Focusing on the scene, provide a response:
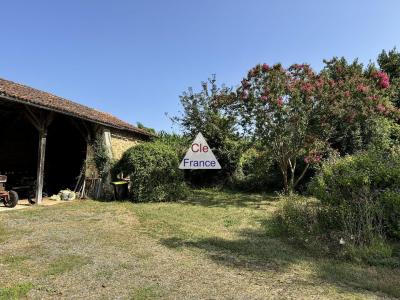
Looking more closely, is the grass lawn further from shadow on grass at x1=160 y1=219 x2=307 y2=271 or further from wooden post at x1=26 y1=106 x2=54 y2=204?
wooden post at x1=26 y1=106 x2=54 y2=204

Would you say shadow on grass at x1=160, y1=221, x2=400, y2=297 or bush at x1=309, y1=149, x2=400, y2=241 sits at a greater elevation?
bush at x1=309, y1=149, x2=400, y2=241

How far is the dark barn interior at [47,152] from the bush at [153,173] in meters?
3.45

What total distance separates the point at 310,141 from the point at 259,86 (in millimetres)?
2613

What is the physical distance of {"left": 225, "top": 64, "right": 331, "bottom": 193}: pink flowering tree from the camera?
12.1 metres

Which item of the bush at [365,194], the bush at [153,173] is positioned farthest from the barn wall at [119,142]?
the bush at [365,194]

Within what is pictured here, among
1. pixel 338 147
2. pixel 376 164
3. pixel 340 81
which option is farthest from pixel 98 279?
pixel 338 147

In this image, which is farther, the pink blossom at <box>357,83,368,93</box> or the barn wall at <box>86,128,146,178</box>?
the barn wall at <box>86,128,146,178</box>

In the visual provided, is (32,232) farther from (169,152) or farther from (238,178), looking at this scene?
(238,178)

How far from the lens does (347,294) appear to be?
4.24 meters

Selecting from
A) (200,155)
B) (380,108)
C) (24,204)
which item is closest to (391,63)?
(380,108)

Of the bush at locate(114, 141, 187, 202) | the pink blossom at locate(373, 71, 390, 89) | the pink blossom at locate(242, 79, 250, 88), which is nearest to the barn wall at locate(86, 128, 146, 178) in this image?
the bush at locate(114, 141, 187, 202)

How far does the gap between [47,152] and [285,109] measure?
10.8 m

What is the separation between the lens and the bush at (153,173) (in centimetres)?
1248

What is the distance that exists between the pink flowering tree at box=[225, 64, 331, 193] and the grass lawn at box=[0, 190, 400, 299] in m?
4.41
